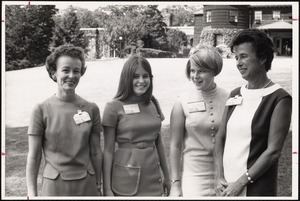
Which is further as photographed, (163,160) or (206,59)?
(163,160)

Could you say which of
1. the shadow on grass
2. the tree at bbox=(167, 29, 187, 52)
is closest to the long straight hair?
the tree at bbox=(167, 29, 187, 52)

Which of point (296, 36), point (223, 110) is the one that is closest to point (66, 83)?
point (223, 110)

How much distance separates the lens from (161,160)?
3162mm

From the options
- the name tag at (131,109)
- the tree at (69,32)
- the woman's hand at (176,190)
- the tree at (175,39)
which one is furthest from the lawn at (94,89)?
the woman's hand at (176,190)

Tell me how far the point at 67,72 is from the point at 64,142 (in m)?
0.55

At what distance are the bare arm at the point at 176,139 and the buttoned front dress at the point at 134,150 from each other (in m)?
0.16

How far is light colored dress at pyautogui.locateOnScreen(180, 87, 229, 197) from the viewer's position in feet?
9.45

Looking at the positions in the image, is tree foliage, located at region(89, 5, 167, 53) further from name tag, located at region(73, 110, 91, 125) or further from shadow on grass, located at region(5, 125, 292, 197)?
shadow on grass, located at region(5, 125, 292, 197)

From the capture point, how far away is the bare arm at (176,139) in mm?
2883

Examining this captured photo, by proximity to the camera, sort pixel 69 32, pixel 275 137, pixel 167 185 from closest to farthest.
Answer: pixel 275 137 < pixel 167 185 < pixel 69 32

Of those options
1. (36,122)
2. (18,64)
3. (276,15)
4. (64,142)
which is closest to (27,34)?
(18,64)

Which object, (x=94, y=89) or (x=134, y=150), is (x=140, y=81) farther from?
(x=94, y=89)

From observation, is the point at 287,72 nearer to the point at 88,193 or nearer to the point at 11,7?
the point at 88,193

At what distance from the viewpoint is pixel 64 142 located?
2.77 metres
